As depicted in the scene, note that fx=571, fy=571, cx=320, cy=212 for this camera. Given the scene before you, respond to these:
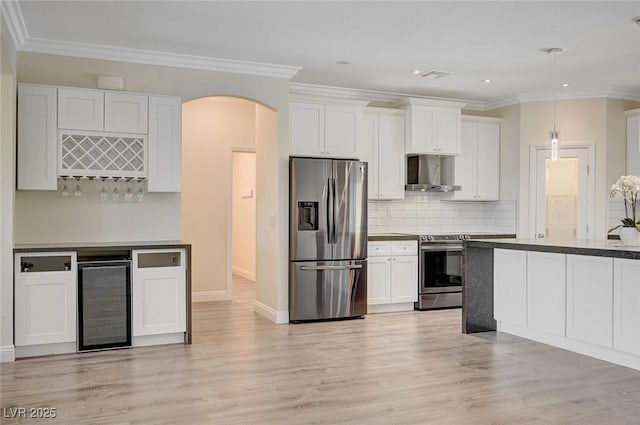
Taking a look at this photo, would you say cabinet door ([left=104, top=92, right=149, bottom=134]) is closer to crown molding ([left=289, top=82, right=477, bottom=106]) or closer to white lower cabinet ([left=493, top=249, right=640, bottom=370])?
crown molding ([left=289, top=82, right=477, bottom=106])


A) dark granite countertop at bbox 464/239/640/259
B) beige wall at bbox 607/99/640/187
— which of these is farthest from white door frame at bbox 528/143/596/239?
dark granite countertop at bbox 464/239/640/259

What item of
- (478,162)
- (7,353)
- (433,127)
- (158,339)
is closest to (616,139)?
(478,162)

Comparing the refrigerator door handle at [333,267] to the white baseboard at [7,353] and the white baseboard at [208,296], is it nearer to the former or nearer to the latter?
the white baseboard at [208,296]

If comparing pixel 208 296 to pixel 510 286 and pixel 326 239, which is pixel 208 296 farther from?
pixel 510 286

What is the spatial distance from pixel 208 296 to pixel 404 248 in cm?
270

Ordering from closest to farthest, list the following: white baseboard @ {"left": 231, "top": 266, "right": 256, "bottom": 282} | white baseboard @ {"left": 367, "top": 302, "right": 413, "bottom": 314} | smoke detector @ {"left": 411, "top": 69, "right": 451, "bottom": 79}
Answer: smoke detector @ {"left": 411, "top": 69, "right": 451, "bottom": 79}
white baseboard @ {"left": 367, "top": 302, "right": 413, "bottom": 314}
white baseboard @ {"left": 231, "top": 266, "right": 256, "bottom": 282}

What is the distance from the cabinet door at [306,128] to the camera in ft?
20.2

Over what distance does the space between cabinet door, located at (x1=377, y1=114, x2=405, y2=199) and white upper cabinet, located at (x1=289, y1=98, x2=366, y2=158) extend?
1.87 feet

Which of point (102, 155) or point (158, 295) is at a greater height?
point (102, 155)

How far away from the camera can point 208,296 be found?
24.8 feet

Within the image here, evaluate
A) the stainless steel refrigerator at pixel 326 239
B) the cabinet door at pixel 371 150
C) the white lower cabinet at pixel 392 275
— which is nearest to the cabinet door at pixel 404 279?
the white lower cabinet at pixel 392 275

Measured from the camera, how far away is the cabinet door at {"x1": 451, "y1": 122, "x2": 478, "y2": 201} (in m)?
7.39

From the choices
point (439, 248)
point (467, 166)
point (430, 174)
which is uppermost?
point (467, 166)

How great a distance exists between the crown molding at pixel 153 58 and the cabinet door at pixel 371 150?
48.9 inches
